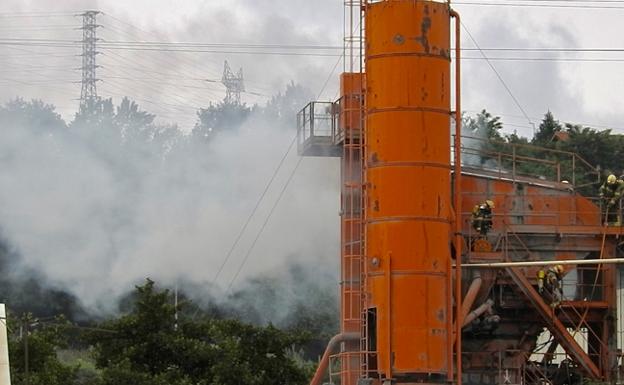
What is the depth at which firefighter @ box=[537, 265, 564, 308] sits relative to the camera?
49156 millimetres

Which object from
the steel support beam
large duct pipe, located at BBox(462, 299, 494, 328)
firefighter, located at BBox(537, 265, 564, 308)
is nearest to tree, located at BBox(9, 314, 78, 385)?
large duct pipe, located at BBox(462, 299, 494, 328)

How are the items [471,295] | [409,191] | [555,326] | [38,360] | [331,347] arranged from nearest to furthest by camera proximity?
[409,191]
[471,295]
[331,347]
[555,326]
[38,360]

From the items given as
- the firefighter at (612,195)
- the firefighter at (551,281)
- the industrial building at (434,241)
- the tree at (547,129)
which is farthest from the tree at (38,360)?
the tree at (547,129)

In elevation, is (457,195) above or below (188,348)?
above

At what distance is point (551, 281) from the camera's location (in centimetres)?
4934

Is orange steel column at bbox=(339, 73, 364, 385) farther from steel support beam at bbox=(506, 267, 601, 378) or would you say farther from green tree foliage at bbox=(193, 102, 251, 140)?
green tree foliage at bbox=(193, 102, 251, 140)

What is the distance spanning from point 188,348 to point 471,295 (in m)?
13.8

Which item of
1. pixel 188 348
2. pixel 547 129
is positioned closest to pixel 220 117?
pixel 547 129

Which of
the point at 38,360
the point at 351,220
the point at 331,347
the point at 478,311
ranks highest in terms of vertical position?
the point at 351,220

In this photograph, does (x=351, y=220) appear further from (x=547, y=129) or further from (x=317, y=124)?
(x=547, y=129)

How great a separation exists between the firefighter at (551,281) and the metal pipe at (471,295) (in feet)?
6.87

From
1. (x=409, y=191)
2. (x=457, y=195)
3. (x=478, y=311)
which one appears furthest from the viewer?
(x=478, y=311)

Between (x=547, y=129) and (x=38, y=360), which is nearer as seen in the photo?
(x=38, y=360)

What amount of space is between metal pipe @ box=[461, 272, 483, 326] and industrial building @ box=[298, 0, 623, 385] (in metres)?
0.05
